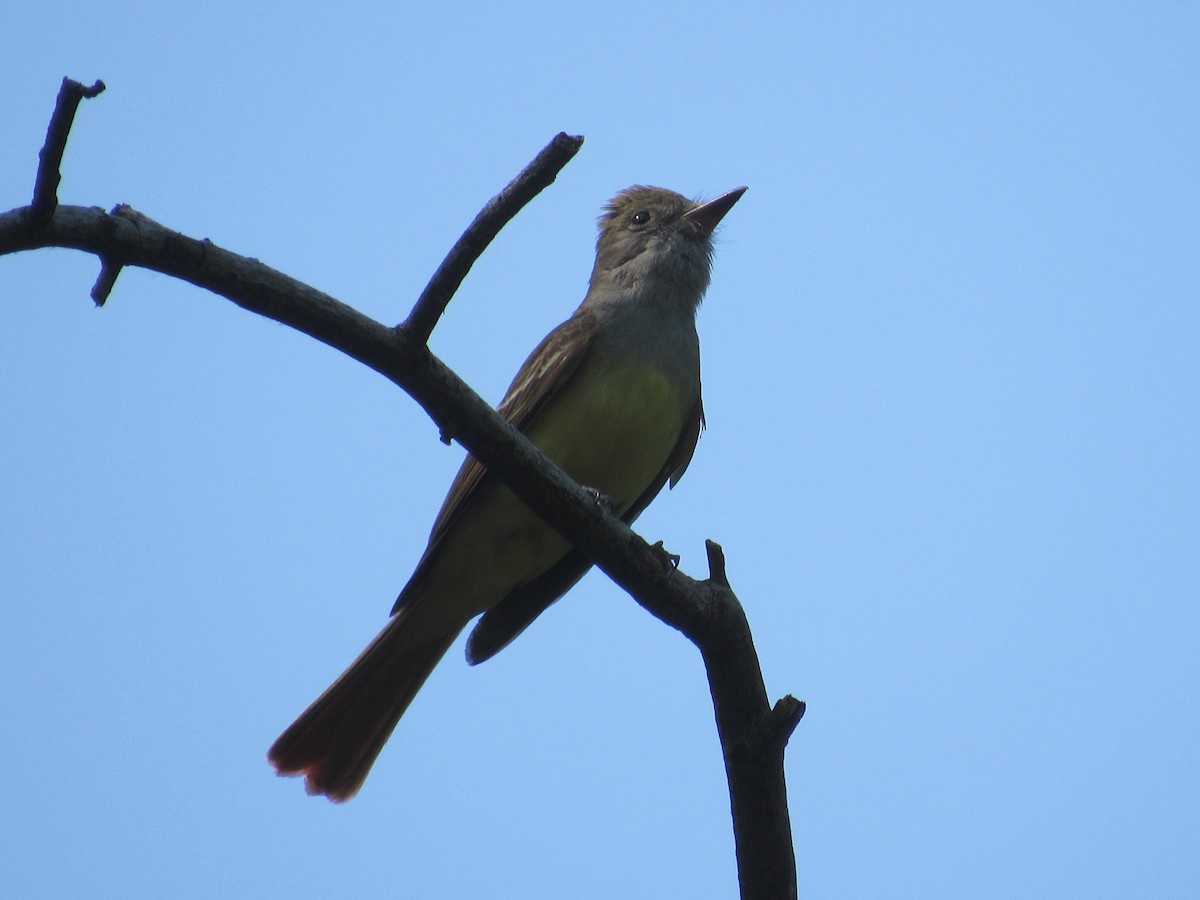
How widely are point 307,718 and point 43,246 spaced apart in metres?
3.41

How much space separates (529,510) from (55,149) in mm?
2964

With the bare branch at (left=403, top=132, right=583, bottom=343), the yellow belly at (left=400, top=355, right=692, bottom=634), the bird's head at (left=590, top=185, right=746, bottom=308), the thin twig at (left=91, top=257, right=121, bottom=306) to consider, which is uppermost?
the bird's head at (left=590, top=185, right=746, bottom=308)

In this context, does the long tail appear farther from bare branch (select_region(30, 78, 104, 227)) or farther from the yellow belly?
bare branch (select_region(30, 78, 104, 227))

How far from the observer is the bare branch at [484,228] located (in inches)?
137

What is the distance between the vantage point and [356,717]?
6.06m

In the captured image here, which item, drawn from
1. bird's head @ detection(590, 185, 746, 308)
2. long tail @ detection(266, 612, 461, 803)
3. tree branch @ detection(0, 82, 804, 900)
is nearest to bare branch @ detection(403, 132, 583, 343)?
tree branch @ detection(0, 82, 804, 900)

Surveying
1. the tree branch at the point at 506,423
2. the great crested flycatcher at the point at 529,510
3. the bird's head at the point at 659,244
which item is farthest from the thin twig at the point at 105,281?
the bird's head at the point at 659,244

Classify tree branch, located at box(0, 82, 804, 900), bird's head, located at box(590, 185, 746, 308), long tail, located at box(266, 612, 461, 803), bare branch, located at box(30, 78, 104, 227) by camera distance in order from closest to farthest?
1. bare branch, located at box(30, 78, 104, 227)
2. tree branch, located at box(0, 82, 804, 900)
3. long tail, located at box(266, 612, 461, 803)
4. bird's head, located at box(590, 185, 746, 308)

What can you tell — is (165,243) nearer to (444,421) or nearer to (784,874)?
(444,421)

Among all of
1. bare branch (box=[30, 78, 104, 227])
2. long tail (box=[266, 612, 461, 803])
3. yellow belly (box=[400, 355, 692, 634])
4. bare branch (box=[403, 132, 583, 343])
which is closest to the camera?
bare branch (box=[30, 78, 104, 227])

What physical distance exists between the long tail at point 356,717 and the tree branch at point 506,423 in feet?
6.50

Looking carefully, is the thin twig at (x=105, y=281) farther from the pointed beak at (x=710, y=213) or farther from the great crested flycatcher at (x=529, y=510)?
the pointed beak at (x=710, y=213)

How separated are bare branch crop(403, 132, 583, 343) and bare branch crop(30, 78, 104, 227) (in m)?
1.03

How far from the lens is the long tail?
595 cm
